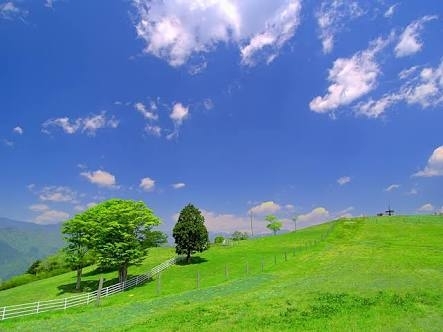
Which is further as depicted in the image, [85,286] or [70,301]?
[85,286]

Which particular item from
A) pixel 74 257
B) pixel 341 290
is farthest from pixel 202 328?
pixel 74 257

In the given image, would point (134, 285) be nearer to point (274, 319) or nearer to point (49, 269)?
point (274, 319)

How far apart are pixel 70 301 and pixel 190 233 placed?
35.2m

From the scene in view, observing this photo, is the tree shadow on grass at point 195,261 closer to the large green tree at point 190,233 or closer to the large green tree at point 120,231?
the large green tree at point 190,233

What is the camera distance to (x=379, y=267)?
4438 cm

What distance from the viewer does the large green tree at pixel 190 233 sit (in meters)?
77.0

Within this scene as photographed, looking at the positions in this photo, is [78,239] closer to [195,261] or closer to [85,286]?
[85,286]

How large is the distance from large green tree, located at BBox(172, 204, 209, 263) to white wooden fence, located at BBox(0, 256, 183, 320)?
430 cm

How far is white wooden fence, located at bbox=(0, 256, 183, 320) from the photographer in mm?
39491

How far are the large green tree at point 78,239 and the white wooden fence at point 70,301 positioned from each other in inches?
370

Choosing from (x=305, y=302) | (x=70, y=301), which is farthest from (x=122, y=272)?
(x=305, y=302)

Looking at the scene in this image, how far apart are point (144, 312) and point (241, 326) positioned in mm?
10390

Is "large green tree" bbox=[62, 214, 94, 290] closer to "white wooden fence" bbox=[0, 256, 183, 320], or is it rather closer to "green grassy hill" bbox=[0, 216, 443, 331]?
"white wooden fence" bbox=[0, 256, 183, 320]

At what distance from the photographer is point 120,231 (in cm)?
6266
